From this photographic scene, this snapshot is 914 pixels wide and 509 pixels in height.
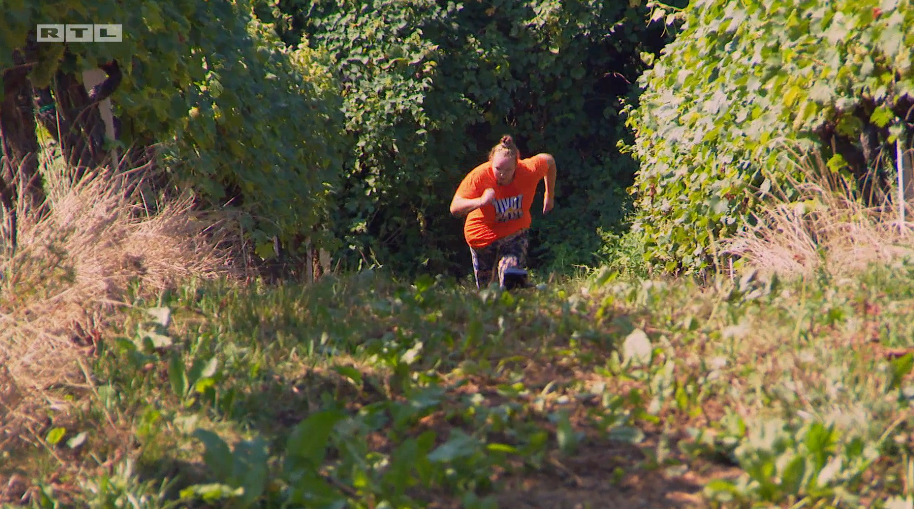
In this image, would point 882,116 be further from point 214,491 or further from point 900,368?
point 214,491

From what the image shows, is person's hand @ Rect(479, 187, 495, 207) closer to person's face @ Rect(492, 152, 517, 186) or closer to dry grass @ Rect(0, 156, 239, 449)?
person's face @ Rect(492, 152, 517, 186)

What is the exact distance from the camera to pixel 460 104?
1247 cm

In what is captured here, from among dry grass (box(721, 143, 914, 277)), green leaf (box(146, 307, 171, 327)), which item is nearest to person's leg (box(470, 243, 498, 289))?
dry grass (box(721, 143, 914, 277))

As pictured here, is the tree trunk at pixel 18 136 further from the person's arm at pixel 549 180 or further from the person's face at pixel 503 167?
the person's arm at pixel 549 180

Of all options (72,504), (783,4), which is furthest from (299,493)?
(783,4)

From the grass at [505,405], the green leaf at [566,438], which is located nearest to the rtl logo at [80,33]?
the grass at [505,405]

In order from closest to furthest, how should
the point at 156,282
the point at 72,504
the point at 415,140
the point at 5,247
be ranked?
the point at 72,504 → the point at 5,247 → the point at 156,282 → the point at 415,140

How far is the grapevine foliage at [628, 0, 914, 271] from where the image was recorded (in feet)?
16.0

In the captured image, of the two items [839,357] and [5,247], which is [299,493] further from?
[5,247]

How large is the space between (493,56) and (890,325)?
9870 millimetres

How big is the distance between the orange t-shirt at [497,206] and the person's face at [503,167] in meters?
0.06

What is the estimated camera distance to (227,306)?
4.41m

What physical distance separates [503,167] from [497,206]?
324 millimetres

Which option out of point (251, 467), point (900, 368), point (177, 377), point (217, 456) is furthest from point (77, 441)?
point (900, 368)
